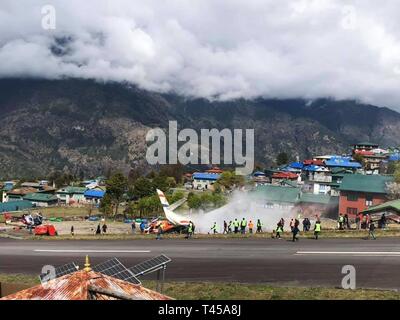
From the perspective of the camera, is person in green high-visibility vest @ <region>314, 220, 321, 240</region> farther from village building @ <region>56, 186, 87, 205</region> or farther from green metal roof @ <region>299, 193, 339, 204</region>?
village building @ <region>56, 186, 87, 205</region>

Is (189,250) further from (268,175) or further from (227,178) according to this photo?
(268,175)

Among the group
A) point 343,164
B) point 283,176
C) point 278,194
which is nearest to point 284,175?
point 283,176

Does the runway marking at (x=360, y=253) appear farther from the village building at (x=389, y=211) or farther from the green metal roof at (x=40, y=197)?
the green metal roof at (x=40, y=197)

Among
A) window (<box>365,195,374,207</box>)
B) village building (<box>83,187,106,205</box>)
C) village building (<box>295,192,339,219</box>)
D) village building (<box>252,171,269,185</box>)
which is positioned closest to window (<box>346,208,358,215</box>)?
window (<box>365,195,374,207</box>)

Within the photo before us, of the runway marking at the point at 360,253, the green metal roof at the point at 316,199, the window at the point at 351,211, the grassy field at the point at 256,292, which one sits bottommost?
the grassy field at the point at 256,292

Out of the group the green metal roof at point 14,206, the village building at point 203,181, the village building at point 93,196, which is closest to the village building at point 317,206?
the village building at point 203,181

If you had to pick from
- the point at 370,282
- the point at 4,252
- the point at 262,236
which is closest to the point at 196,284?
the point at 370,282

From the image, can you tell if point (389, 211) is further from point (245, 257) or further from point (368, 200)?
point (245, 257)
